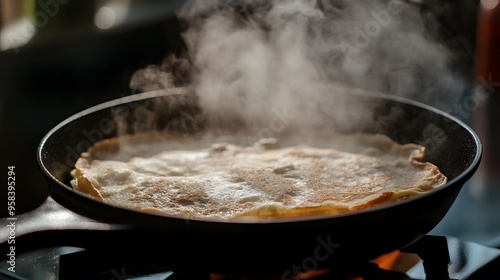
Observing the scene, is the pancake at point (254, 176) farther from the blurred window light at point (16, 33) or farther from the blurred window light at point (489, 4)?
the blurred window light at point (16, 33)

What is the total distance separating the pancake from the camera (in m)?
1.38

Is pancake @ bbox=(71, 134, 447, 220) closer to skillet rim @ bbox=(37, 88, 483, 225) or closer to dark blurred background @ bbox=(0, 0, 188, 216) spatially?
skillet rim @ bbox=(37, 88, 483, 225)

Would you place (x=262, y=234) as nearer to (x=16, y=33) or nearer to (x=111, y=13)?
(x=16, y=33)

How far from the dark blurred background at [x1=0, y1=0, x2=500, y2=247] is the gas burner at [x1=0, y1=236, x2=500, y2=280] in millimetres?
967

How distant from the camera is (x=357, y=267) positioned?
1.30 meters

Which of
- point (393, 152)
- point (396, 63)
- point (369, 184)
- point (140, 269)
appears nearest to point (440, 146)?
point (393, 152)

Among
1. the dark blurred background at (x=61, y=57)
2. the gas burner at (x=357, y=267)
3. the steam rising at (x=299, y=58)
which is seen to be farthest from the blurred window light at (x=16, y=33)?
the gas burner at (x=357, y=267)

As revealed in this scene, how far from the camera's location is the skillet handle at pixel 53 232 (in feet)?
3.79

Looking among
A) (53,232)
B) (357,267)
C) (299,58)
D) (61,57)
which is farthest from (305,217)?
(61,57)

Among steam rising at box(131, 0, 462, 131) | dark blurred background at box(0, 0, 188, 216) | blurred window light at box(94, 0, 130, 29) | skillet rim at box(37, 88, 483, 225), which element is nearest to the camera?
skillet rim at box(37, 88, 483, 225)

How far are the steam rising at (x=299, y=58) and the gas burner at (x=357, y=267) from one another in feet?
2.10

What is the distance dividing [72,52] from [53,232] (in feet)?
Result: 7.12

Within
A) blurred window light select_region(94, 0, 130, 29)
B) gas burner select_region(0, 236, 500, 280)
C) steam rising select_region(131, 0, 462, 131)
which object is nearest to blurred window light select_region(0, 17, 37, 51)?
blurred window light select_region(94, 0, 130, 29)

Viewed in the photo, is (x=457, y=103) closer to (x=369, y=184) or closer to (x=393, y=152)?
(x=393, y=152)
